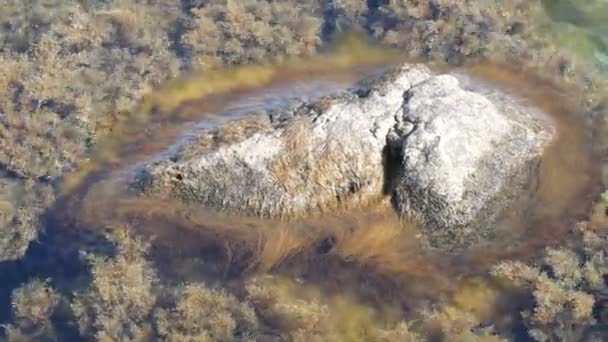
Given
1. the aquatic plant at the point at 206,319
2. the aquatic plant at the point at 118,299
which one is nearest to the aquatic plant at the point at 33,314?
the aquatic plant at the point at 118,299

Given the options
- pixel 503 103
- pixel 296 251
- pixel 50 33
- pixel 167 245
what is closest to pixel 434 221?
pixel 296 251

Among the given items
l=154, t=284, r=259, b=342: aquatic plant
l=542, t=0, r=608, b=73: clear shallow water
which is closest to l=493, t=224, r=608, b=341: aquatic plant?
l=154, t=284, r=259, b=342: aquatic plant

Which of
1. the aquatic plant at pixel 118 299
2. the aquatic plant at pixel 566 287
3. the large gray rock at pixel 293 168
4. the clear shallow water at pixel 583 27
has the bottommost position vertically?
the aquatic plant at pixel 118 299

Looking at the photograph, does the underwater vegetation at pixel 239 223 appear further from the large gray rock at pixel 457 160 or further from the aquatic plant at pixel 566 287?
the large gray rock at pixel 457 160

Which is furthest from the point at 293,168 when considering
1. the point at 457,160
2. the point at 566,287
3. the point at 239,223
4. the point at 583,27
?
the point at 583,27

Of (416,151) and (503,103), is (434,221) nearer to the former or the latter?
(416,151)

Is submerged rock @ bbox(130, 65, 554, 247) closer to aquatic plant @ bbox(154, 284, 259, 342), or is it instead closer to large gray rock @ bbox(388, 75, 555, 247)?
large gray rock @ bbox(388, 75, 555, 247)

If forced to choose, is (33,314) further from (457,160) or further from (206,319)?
(457,160)
